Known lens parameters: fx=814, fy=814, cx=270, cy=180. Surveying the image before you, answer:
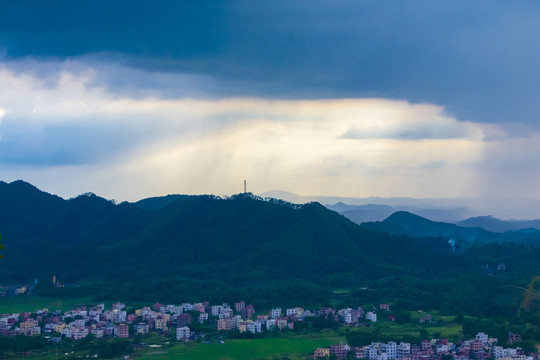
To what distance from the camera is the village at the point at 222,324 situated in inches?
2034

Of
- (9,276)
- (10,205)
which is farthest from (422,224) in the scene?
(9,276)

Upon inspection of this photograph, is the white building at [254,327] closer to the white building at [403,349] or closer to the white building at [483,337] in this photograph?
the white building at [403,349]

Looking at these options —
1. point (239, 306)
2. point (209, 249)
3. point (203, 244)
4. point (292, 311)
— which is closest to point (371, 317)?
point (292, 311)

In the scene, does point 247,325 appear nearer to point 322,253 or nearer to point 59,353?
point 59,353

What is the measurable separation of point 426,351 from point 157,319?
22778 millimetres

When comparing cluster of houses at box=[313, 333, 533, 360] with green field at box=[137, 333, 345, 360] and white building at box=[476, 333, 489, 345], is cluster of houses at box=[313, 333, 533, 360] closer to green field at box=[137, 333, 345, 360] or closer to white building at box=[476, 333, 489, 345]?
white building at box=[476, 333, 489, 345]

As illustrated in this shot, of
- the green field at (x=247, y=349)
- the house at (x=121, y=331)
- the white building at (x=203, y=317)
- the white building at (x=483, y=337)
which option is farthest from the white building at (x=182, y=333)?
the white building at (x=483, y=337)

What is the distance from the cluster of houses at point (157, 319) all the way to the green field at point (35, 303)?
4433 millimetres

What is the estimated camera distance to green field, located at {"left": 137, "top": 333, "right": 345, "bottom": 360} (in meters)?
50.9

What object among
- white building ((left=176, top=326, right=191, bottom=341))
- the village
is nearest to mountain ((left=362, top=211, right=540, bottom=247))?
the village

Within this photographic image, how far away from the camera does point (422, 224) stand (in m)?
180

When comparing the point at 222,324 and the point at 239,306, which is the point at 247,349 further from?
the point at 239,306

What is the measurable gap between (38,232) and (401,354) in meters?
93.4

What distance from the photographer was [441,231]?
172250 mm
